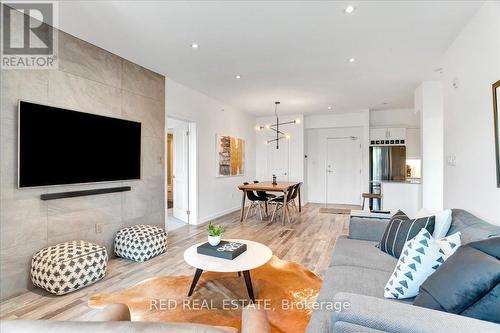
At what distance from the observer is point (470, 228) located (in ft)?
5.84

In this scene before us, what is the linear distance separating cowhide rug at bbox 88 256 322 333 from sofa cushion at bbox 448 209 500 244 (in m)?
1.27

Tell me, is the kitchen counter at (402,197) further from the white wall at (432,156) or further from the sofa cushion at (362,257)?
the sofa cushion at (362,257)

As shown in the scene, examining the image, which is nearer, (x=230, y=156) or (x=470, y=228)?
(x=470, y=228)

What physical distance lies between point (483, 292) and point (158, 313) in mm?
2129

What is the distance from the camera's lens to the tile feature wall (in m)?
2.40

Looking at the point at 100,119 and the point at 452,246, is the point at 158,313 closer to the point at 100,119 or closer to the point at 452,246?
the point at 452,246

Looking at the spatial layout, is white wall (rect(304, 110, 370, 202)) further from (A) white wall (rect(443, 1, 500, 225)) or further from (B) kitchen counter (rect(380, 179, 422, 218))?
(A) white wall (rect(443, 1, 500, 225))

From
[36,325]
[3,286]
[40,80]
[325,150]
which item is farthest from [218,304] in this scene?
[325,150]

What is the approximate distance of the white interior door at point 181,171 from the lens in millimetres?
5320

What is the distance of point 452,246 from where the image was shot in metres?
1.65

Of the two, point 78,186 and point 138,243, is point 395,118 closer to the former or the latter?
point 138,243

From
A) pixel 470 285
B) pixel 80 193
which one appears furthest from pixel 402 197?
pixel 80 193

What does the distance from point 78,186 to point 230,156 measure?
3.78m

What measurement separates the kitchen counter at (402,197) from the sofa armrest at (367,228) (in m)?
2.67
